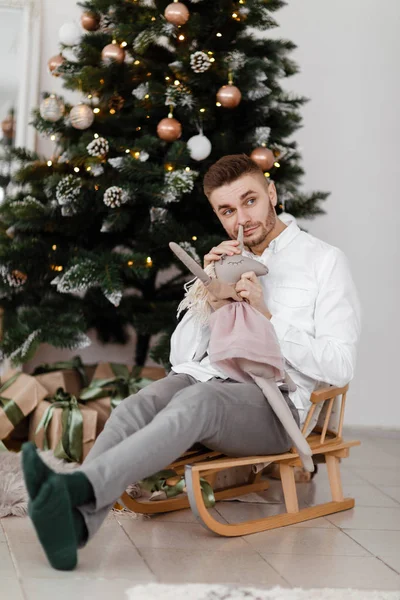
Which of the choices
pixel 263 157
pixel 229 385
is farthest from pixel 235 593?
pixel 263 157

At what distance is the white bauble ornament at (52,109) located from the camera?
291cm

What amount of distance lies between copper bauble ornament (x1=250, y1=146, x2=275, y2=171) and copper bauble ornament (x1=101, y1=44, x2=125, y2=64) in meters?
0.60

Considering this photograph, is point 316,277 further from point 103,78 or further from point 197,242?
point 103,78

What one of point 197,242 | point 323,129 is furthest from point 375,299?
point 197,242

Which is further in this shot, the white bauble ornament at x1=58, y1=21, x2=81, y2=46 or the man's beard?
the white bauble ornament at x1=58, y1=21, x2=81, y2=46

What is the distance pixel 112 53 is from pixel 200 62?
0.33 meters

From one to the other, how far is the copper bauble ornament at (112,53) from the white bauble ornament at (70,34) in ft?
0.48

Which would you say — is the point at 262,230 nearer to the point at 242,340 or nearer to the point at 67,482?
the point at 242,340

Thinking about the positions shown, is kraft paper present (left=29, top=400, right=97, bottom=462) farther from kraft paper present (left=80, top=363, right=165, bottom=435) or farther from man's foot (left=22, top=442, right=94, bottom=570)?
man's foot (left=22, top=442, right=94, bottom=570)

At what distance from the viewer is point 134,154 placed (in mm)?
2795

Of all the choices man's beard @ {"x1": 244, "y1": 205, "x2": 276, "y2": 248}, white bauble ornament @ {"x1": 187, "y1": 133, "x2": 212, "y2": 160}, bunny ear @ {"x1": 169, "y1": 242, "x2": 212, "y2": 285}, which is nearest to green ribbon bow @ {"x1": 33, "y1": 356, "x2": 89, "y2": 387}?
white bauble ornament @ {"x1": 187, "y1": 133, "x2": 212, "y2": 160}

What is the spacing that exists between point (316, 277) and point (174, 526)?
2.69 ft

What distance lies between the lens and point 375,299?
380 centimetres

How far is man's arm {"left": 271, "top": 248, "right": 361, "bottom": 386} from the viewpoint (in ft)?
6.89
